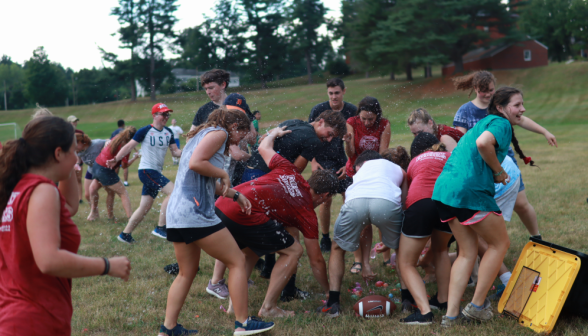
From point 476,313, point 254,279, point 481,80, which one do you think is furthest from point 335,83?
point 476,313

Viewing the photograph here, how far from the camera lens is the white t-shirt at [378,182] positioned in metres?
4.34

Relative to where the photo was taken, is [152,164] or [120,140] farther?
[120,140]

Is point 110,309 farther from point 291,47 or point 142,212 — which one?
point 291,47

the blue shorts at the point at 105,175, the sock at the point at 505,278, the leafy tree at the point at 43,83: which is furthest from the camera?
the leafy tree at the point at 43,83

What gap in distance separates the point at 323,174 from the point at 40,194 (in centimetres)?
290

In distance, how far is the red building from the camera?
47094mm

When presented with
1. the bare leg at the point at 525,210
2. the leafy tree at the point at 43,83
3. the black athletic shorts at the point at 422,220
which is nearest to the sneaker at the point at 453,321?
the black athletic shorts at the point at 422,220

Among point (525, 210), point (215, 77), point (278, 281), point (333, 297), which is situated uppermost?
point (215, 77)

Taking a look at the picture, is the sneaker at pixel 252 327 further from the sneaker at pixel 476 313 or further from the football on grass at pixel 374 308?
the sneaker at pixel 476 313

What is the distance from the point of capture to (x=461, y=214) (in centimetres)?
375

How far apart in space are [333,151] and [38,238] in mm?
4656

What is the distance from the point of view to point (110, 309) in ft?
14.9

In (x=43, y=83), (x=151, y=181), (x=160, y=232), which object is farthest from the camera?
(x=43, y=83)

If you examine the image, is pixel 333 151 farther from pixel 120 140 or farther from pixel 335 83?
pixel 120 140
